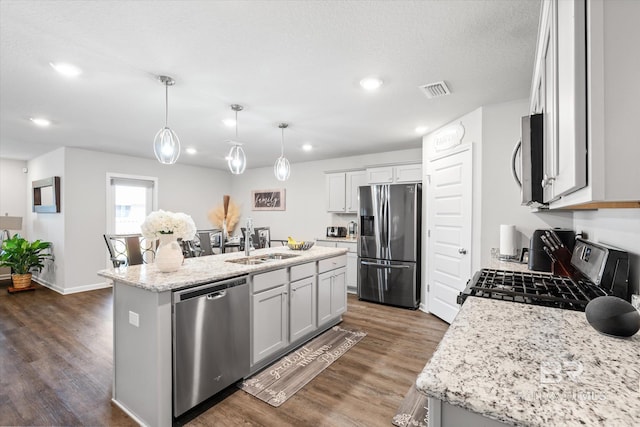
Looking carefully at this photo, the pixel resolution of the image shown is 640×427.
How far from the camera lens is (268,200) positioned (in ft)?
22.4

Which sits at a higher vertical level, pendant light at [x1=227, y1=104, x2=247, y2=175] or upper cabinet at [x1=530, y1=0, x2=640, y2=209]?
pendant light at [x1=227, y1=104, x2=247, y2=175]

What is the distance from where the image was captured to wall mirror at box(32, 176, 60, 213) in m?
4.89

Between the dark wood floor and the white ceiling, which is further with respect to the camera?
the dark wood floor

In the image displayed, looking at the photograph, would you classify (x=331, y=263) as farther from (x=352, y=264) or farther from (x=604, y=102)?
(x=604, y=102)

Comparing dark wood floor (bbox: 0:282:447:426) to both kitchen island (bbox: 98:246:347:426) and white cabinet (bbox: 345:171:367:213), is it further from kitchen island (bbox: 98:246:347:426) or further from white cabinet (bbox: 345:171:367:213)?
white cabinet (bbox: 345:171:367:213)

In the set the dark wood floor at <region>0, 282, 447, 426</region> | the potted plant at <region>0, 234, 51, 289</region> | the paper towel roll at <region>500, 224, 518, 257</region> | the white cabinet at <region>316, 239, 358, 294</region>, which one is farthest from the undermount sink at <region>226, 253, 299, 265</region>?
the potted plant at <region>0, 234, 51, 289</region>

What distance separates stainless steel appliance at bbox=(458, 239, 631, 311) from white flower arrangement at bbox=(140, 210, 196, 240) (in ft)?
6.18

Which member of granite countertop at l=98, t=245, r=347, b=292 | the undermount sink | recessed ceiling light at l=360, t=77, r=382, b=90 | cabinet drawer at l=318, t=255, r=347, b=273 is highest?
recessed ceiling light at l=360, t=77, r=382, b=90

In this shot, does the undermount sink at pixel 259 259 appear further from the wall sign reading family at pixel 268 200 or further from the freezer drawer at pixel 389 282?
the wall sign reading family at pixel 268 200

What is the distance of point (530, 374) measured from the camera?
713mm

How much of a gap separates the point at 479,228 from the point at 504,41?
1.79m

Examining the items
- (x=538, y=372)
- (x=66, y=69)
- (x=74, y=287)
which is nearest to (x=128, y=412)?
(x=538, y=372)

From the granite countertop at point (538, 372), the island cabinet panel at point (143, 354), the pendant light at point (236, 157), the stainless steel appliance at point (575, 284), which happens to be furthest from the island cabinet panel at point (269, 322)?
the granite countertop at point (538, 372)

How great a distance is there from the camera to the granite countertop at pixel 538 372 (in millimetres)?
584
